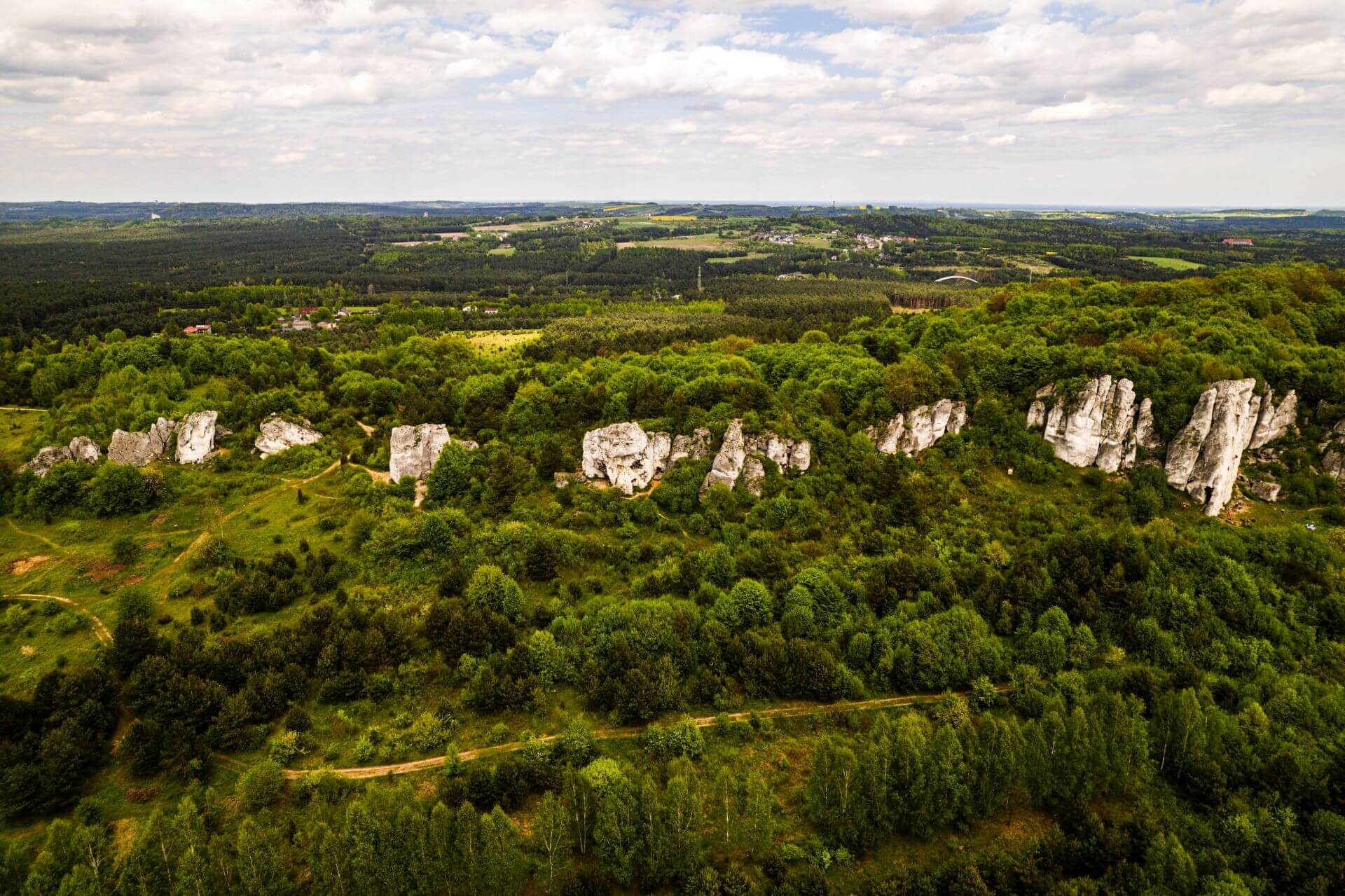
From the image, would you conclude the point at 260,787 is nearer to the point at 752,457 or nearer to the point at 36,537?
the point at 752,457

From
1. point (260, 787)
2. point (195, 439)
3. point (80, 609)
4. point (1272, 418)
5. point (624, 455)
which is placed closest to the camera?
point (260, 787)

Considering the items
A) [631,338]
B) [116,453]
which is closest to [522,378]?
[631,338]

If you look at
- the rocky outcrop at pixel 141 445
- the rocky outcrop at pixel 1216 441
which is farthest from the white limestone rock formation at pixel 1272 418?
the rocky outcrop at pixel 141 445

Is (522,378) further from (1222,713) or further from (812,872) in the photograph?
(1222,713)

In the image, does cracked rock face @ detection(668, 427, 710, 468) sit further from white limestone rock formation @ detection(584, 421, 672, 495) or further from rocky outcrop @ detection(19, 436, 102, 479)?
rocky outcrop @ detection(19, 436, 102, 479)

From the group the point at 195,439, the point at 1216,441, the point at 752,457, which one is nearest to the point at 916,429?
the point at 752,457

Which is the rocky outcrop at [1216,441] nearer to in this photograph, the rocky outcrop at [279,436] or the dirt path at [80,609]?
the dirt path at [80,609]
